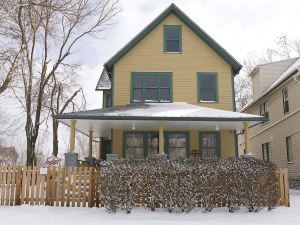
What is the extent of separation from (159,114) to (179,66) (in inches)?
174

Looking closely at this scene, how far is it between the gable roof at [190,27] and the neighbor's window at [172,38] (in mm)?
563

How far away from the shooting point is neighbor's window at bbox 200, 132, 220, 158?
19.0m

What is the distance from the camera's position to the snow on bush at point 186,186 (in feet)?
38.8

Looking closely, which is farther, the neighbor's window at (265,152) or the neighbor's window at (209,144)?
the neighbor's window at (265,152)

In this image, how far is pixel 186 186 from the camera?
11.9 metres

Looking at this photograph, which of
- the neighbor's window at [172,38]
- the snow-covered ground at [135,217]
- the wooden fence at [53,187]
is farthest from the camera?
the neighbor's window at [172,38]

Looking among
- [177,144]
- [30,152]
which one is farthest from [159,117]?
[30,152]

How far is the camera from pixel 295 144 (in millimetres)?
21406

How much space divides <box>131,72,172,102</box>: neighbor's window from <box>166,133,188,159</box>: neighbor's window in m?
1.89

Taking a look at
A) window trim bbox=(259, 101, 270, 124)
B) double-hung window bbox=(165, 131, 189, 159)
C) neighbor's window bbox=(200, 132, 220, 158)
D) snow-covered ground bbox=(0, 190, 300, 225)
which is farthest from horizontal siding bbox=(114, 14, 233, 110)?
snow-covered ground bbox=(0, 190, 300, 225)

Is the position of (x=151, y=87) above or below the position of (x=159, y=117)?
above

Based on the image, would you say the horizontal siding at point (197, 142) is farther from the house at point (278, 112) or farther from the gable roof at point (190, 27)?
the house at point (278, 112)

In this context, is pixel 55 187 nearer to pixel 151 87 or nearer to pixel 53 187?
pixel 53 187

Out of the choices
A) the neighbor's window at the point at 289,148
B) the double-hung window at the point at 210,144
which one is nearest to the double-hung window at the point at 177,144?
the double-hung window at the point at 210,144
